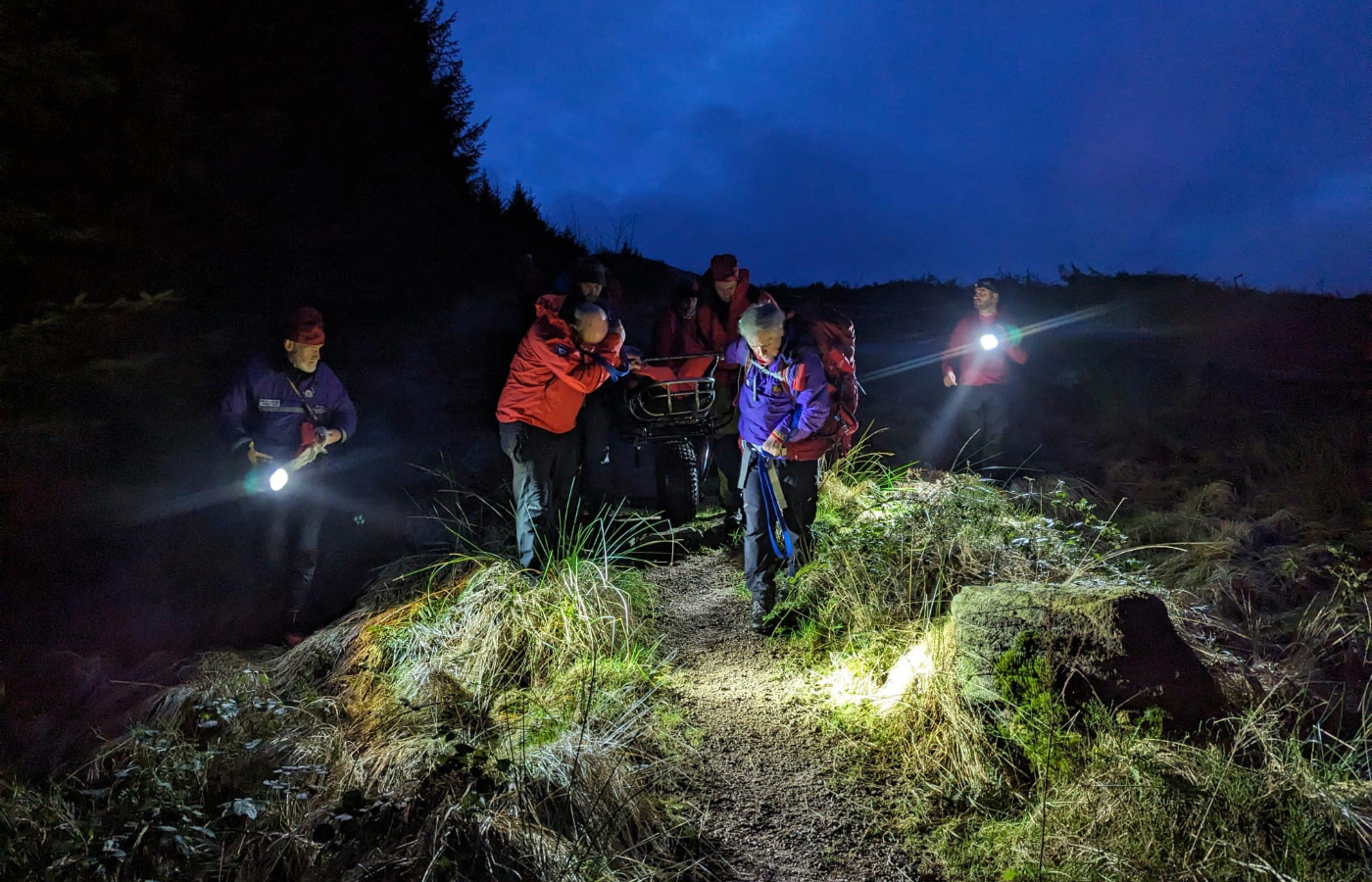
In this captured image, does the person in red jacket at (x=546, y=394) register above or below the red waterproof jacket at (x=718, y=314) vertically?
below

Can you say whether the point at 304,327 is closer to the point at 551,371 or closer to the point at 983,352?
the point at 551,371

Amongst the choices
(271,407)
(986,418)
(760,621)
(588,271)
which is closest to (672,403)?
(588,271)

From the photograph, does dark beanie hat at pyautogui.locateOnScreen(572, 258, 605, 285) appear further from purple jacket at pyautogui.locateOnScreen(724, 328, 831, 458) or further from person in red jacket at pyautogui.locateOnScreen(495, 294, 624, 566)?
purple jacket at pyautogui.locateOnScreen(724, 328, 831, 458)

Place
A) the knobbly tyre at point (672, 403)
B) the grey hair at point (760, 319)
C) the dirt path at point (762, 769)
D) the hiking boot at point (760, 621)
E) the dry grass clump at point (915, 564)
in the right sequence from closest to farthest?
the dirt path at point (762, 769)
the dry grass clump at point (915, 564)
the grey hair at point (760, 319)
the hiking boot at point (760, 621)
the knobbly tyre at point (672, 403)

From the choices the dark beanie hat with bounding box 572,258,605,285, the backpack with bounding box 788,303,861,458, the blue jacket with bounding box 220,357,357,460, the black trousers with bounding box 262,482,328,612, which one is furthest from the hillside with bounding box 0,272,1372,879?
the dark beanie hat with bounding box 572,258,605,285

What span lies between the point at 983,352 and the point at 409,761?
22.7 ft

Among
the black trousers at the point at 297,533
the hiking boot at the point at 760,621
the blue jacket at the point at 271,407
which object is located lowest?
the hiking boot at the point at 760,621

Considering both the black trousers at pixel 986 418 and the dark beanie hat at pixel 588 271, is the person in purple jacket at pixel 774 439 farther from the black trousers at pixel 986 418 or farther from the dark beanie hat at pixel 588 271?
the black trousers at pixel 986 418

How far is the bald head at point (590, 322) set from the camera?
458 centimetres

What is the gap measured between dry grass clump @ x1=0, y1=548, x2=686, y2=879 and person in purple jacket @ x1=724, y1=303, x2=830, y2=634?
88 centimetres

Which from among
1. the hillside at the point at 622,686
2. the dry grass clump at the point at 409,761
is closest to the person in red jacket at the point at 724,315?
the hillside at the point at 622,686

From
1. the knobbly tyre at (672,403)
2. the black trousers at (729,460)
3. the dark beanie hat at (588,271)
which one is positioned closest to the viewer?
the dark beanie hat at (588,271)

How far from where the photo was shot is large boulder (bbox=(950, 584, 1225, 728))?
8.86 ft

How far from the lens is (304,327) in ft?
15.3
